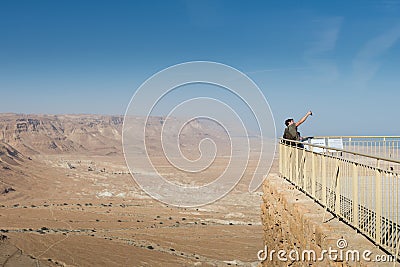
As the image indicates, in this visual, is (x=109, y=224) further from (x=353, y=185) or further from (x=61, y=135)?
(x=61, y=135)

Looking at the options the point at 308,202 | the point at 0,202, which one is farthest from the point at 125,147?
the point at 308,202

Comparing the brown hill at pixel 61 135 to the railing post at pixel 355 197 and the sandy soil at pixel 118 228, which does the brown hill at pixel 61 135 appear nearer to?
the sandy soil at pixel 118 228

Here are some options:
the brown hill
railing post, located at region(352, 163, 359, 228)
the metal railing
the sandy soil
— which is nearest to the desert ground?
the sandy soil

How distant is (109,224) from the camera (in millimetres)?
27953

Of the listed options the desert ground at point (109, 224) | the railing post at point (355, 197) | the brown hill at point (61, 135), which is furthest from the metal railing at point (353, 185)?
the brown hill at point (61, 135)

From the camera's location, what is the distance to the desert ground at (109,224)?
788 inches

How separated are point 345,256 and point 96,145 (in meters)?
108

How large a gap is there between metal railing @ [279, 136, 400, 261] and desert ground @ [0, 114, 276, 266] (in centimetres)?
1212

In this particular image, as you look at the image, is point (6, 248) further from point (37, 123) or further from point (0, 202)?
point (37, 123)

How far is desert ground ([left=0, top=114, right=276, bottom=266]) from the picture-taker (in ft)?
65.7

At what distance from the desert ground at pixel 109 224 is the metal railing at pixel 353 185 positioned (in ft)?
39.8

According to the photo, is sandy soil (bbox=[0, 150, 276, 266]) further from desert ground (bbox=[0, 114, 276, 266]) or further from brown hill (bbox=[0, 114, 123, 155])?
brown hill (bbox=[0, 114, 123, 155])

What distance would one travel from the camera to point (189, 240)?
23719mm

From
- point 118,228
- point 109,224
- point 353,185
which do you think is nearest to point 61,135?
point 109,224
